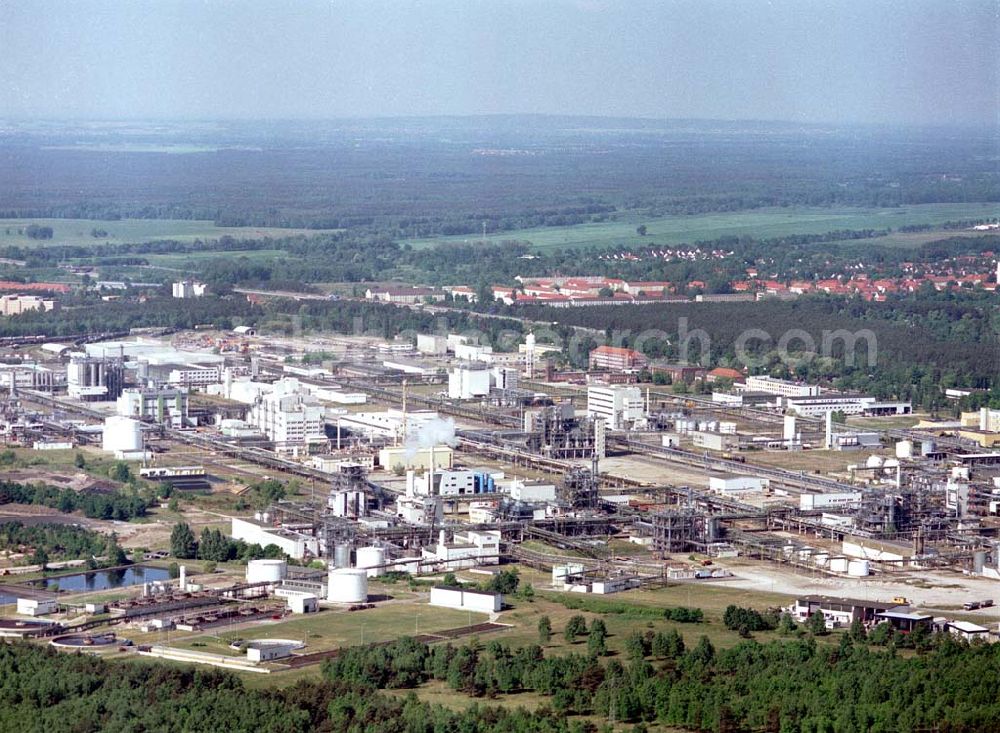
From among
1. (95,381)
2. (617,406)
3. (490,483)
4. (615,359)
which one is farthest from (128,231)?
(490,483)

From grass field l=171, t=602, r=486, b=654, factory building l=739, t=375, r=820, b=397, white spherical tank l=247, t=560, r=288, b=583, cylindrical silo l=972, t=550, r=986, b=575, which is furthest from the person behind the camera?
factory building l=739, t=375, r=820, b=397

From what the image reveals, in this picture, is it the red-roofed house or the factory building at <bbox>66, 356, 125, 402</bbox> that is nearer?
the factory building at <bbox>66, 356, 125, 402</bbox>

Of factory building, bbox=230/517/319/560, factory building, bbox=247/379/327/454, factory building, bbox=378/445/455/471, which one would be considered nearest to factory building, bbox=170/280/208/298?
factory building, bbox=247/379/327/454

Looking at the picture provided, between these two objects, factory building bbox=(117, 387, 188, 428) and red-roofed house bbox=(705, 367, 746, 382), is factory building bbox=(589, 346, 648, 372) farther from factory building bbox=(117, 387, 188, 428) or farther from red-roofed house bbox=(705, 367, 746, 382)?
factory building bbox=(117, 387, 188, 428)

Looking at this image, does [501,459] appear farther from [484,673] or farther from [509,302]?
[509,302]

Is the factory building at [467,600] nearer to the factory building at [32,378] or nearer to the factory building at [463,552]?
the factory building at [463,552]

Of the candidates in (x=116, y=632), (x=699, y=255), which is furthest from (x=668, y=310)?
(x=116, y=632)

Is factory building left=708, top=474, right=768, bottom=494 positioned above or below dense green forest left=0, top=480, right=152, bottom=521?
above
